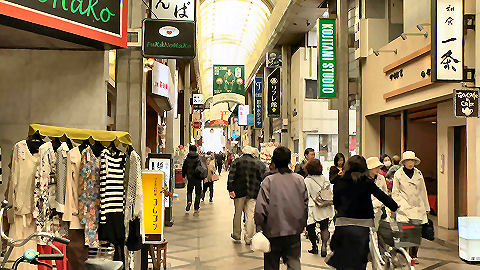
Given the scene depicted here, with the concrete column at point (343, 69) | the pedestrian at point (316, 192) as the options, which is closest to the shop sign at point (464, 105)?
the pedestrian at point (316, 192)

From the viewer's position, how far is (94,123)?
696cm

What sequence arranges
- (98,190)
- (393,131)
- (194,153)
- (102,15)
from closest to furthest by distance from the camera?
(98,190), (102,15), (194,153), (393,131)

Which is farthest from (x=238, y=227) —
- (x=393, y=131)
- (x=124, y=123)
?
(x=393, y=131)

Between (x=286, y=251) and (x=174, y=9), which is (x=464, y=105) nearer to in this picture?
(x=286, y=251)

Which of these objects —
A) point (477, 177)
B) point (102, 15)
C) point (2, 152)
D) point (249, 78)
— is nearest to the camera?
point (102, 15)

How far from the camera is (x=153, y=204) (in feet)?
20.5

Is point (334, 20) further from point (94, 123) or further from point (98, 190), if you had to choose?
point (98, 190)

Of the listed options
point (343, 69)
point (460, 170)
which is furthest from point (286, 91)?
point (460, 170)

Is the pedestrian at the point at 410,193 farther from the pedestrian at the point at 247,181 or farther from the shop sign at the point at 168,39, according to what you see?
the shop sign at the point at 168,39

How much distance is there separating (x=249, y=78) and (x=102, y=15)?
3706 centimetres

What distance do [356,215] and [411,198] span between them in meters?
2.89

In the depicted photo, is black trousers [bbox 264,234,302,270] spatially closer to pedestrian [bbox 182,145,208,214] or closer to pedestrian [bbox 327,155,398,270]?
pedestrian [bbox 327,155,398,270]

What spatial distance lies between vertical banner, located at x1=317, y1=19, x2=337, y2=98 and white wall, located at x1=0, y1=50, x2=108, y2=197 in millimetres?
11290

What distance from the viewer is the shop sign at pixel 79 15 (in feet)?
16.9
